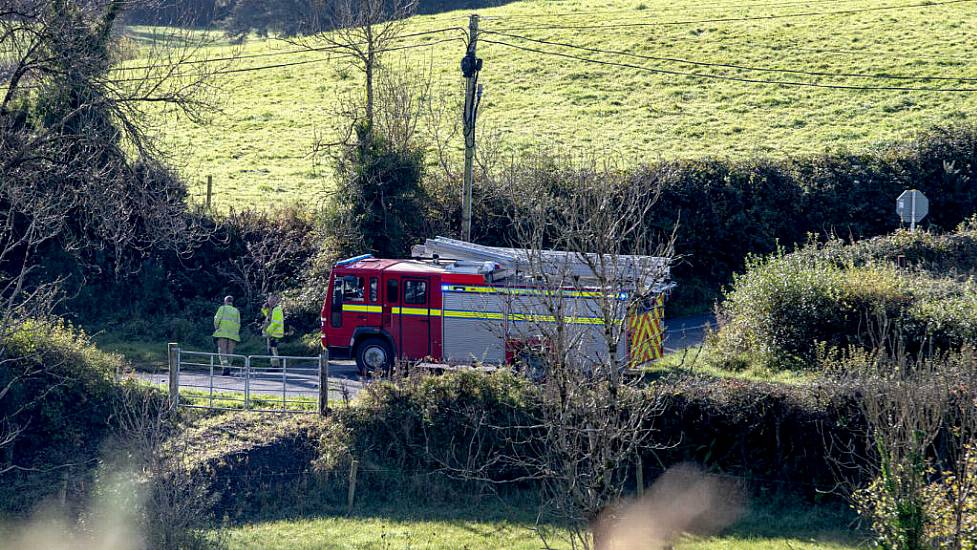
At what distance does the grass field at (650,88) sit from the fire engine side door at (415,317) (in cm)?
1307

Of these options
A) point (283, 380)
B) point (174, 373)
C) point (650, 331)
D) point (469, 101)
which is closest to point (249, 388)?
point (283, 380)

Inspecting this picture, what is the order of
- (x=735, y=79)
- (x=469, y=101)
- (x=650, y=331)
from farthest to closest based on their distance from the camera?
(x=735, y=79) → (x=469, y=101) → (x=650, y=331)

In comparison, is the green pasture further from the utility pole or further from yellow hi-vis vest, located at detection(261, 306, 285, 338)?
the utility pole

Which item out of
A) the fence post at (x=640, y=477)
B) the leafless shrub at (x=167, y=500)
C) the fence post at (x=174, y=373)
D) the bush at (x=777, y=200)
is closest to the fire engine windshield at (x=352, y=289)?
the fence post at (x=174, y=373)

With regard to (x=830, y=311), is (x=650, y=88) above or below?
above

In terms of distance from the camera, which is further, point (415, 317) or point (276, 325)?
point (276, 325)

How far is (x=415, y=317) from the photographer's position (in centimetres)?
2008

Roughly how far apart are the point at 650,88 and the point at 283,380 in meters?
32.1

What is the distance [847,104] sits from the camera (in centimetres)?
4169

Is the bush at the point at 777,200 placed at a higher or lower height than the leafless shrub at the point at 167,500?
higher

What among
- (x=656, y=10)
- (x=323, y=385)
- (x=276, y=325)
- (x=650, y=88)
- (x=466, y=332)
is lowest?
(x=323, y=385)

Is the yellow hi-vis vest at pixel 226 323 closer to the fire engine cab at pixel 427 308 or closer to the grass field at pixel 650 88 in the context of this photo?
the fire engine cab at pixel 427 308

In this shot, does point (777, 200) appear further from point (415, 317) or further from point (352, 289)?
point (352, 289)

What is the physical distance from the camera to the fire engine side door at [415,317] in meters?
20.0
